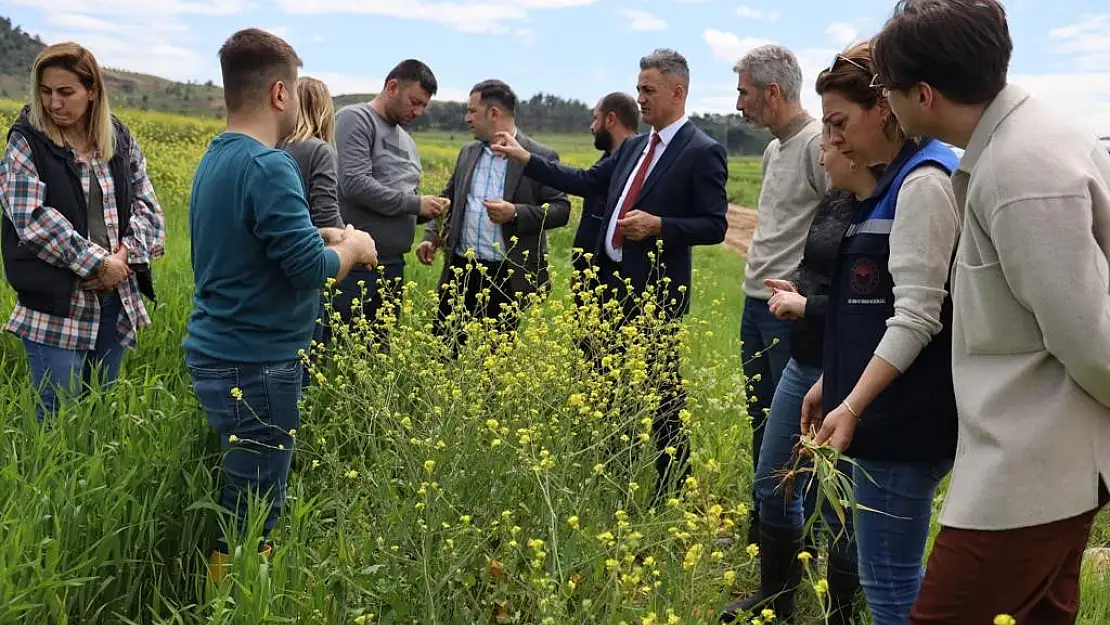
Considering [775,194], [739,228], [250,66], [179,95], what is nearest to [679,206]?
[775,194]

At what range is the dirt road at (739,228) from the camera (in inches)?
958

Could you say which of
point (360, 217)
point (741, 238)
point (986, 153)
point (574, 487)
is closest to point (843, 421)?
point (986, 153)

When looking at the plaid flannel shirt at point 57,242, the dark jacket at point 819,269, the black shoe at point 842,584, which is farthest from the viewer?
the plaid flannel shirt at point 57,242

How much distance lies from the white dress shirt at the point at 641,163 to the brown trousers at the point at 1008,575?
9.52 feet

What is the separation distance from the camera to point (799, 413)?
126 inches

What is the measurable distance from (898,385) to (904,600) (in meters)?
0.60

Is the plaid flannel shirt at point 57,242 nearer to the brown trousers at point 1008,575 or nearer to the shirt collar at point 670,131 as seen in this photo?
the shirt collar at point 670,131

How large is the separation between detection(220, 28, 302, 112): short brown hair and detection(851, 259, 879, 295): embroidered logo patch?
1923 mm

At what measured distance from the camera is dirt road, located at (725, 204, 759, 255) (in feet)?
79.9

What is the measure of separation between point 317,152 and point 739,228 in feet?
86.2

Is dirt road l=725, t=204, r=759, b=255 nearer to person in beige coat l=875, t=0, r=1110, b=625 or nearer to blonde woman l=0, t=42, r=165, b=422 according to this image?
blonde woman l=0, t=42, r=165, b=422

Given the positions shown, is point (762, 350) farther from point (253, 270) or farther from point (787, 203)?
point (253, 270)

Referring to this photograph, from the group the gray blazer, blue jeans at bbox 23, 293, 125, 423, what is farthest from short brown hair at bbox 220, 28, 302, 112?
the gray blazer

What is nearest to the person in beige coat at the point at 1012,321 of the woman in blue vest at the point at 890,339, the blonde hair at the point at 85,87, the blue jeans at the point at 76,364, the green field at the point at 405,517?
the woman in blue vest at the point at 890,339
